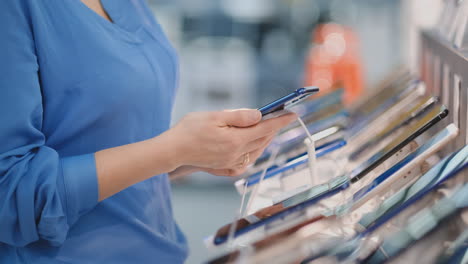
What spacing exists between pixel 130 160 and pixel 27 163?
0.14 meters

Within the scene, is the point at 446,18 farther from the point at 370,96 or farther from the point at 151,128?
the point at 151,128

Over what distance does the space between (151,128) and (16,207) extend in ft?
0.89

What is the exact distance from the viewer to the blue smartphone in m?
0.73

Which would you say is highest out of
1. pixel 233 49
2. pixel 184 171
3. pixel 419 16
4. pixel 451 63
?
pixel 451 63

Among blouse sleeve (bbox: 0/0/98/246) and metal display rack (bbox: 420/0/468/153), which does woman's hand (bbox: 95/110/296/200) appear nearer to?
blouse sleeve (bbox: 0/0/98/246)

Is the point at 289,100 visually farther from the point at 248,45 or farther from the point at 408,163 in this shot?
the point at 248,45

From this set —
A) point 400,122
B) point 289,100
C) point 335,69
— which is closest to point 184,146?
point 289,100

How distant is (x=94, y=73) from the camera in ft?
2.69

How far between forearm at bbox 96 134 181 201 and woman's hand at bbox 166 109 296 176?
0.01 metres

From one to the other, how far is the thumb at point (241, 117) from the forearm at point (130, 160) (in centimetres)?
9

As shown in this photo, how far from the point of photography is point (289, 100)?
743 millimetres

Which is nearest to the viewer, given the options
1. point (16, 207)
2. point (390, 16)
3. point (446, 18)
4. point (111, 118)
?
point (16, 207)

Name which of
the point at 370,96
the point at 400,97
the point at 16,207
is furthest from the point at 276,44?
the point at 16,207

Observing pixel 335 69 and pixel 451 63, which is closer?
pixel 451 63
